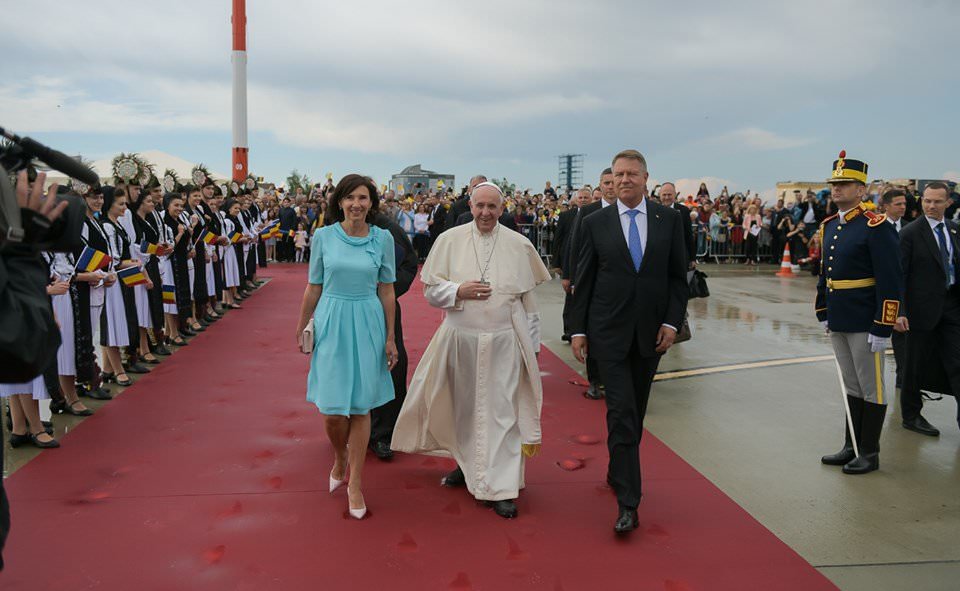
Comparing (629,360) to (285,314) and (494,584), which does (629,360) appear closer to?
(494,584)

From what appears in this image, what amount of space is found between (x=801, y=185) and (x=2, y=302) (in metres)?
37.5

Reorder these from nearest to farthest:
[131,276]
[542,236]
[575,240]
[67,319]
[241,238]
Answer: [67,319] < [575,240] < [131,276] < [241,238] < [542,236]

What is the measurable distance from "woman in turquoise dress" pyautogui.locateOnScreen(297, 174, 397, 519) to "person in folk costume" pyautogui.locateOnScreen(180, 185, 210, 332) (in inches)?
250

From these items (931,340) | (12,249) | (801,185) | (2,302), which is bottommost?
(931,340)

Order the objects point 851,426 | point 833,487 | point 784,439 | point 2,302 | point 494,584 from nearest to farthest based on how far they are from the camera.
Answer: point 2,302, point 494,584, point 833,487, point 851,426, point 784,439

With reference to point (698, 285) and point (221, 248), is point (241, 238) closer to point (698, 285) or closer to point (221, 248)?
point (221, 248)

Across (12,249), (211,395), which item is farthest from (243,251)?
(12,249)

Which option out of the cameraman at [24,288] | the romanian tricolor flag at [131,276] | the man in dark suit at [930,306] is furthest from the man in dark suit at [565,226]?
the cameraman at [24,288]

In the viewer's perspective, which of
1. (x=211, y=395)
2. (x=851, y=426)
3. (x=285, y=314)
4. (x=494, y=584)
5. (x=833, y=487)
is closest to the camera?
(x=494, y=584)

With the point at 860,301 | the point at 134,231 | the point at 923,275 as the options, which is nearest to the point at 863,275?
the point at 860,301

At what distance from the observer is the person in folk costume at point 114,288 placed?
6773 mm

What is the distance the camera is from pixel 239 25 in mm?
23266

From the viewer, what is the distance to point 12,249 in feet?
7.05

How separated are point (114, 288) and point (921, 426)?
23.8 ft
